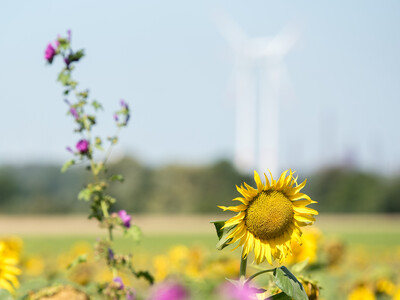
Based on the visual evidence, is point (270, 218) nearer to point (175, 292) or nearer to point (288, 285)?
point (288, 285)

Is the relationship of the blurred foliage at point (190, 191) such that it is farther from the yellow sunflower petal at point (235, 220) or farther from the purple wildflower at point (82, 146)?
the yellow sunflower petal at point (235, 220)

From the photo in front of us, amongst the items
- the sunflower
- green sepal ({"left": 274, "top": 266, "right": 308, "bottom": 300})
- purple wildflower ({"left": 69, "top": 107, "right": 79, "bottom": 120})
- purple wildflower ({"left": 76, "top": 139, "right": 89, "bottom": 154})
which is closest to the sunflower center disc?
the sunflower

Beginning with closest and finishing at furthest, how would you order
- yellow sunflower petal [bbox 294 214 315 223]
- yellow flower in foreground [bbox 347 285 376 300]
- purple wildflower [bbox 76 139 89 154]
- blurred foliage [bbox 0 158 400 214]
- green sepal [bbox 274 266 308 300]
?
green sepal [bbox 274 266 308 300], yellow sunflower petal [bbox 294 214 315 223], purple wildflower [bbox 76 139 89 154], yellow flower in foreground [bbox 347 285 376 300], blurred foliage [bbox 0 158 400 214]

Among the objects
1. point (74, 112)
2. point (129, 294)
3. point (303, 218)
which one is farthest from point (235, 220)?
point (74, 112)

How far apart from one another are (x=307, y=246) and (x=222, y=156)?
45557 millimetres

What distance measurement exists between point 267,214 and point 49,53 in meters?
1.04

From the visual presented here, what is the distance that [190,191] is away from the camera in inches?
1991

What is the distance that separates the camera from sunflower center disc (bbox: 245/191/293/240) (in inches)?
63.7

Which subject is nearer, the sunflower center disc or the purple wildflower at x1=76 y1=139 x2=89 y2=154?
the sunflower center disc

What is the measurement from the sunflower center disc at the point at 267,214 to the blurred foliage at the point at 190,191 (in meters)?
42.2

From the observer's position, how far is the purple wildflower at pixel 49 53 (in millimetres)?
2281

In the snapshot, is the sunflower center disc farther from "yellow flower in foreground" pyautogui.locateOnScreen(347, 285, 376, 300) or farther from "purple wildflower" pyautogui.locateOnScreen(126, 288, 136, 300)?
"yellow flower in foreground" pyautogui.locateOnScreen(347, 285, 376, 300)

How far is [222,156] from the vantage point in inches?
1930

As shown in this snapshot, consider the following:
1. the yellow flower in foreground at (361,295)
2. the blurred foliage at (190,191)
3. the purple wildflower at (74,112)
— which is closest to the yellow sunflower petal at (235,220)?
the purple wildflower at (74,112)
